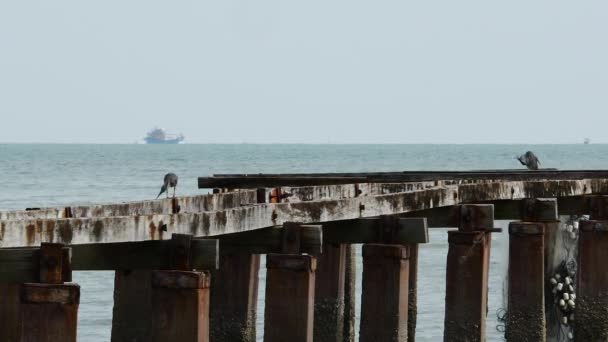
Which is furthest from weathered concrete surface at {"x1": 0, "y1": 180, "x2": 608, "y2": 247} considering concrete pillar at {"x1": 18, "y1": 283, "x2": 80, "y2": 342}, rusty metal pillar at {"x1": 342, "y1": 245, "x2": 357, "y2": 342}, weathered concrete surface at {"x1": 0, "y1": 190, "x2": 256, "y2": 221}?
rusty metal pillar at {"x1": 342, "y1": 245, "x2": 357, "y2": 342}

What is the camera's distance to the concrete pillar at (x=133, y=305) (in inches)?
534

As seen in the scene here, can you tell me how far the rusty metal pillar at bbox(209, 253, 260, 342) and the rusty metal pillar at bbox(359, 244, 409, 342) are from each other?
2.12 metres

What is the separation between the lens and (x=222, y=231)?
1050 centimetres

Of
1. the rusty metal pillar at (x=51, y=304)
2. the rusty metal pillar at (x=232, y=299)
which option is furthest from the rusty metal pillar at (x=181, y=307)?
the rusty metal pillar at (x=232, y=299)

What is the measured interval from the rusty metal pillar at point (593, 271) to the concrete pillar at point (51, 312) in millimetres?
8716

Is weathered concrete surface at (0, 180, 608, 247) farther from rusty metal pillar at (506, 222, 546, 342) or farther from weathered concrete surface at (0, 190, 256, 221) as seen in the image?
weathered concrete surface at (0, 190, 256, 221)

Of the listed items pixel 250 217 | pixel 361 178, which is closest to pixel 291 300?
pixel 250 217

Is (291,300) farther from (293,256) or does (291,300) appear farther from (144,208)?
(144,208)

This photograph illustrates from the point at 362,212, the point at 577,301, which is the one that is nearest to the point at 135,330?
the point at 362,212

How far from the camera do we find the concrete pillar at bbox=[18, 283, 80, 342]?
8594 millimetres

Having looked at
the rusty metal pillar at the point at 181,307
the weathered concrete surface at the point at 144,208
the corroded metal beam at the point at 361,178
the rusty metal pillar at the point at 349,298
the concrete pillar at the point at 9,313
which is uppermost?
the corroded metal beam at the point at 361,178

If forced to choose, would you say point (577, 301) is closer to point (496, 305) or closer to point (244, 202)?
point (244, 202)

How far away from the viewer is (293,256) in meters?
10.9

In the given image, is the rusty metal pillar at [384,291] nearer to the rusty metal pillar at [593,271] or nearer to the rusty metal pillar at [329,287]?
the rusty metal pillar at [329,287]
